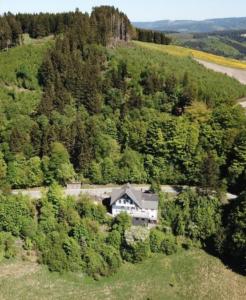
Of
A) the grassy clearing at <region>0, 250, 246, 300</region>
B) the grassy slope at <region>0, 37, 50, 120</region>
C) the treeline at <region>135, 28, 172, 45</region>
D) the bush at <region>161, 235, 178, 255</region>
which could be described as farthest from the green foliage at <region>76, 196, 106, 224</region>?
the treeline at <region>135, 28, 172, 45</region>

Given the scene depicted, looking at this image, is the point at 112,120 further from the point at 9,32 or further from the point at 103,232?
the point at 9,32

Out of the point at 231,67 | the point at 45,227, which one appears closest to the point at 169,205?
the point at 45,227

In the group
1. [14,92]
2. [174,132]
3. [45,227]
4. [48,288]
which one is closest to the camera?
[48,288]

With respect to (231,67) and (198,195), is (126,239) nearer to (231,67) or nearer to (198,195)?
(198,195)

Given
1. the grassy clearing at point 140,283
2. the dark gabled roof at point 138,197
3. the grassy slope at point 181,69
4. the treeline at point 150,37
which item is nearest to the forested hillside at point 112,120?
the grassy slope at point 181,69

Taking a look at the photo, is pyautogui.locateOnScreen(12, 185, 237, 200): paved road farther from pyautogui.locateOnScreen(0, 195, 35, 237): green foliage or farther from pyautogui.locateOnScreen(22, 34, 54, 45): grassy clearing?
pyautogui.locateOnScreen(22, 34, 54, 45): grassy clearing

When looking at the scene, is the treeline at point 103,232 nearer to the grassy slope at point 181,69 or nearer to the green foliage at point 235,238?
the green foliage at point 235,238

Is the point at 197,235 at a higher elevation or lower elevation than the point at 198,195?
lower
